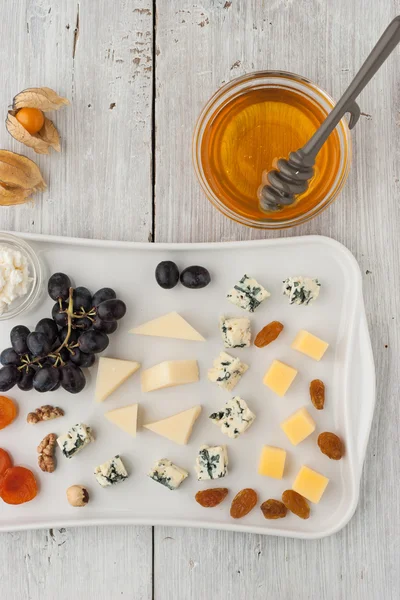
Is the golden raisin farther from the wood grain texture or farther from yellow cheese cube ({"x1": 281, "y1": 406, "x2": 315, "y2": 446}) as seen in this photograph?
yellow cheese cube ({"x1": 281, "y1": 406, "x2": 315, "y2": 446})

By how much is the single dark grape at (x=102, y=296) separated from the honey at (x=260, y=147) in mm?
265

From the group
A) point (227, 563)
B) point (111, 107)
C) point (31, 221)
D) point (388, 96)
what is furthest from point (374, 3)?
point (227, 563)

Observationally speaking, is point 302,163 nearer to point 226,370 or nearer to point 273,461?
point 226,370

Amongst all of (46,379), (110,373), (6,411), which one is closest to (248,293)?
(110,373)

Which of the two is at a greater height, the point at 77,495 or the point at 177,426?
the point at 177,426

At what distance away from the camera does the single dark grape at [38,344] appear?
3.20ft

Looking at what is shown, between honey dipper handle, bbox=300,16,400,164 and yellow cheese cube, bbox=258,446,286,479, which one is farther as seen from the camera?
yellow cheese cube, bbox=258,446,286,479

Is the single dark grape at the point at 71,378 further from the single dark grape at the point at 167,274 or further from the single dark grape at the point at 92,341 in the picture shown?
the single dark grape at the point at 167,274

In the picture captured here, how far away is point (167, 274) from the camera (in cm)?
100

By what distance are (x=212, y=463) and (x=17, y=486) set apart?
1.21ft

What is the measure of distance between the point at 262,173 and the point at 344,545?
2.38 feet

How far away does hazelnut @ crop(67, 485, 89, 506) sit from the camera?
1.02m

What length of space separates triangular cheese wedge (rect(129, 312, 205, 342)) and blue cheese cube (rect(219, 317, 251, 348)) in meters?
0.05

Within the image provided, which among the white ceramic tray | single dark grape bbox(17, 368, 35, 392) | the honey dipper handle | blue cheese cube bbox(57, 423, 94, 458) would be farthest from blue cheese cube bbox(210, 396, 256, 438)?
the honey dipper handle
